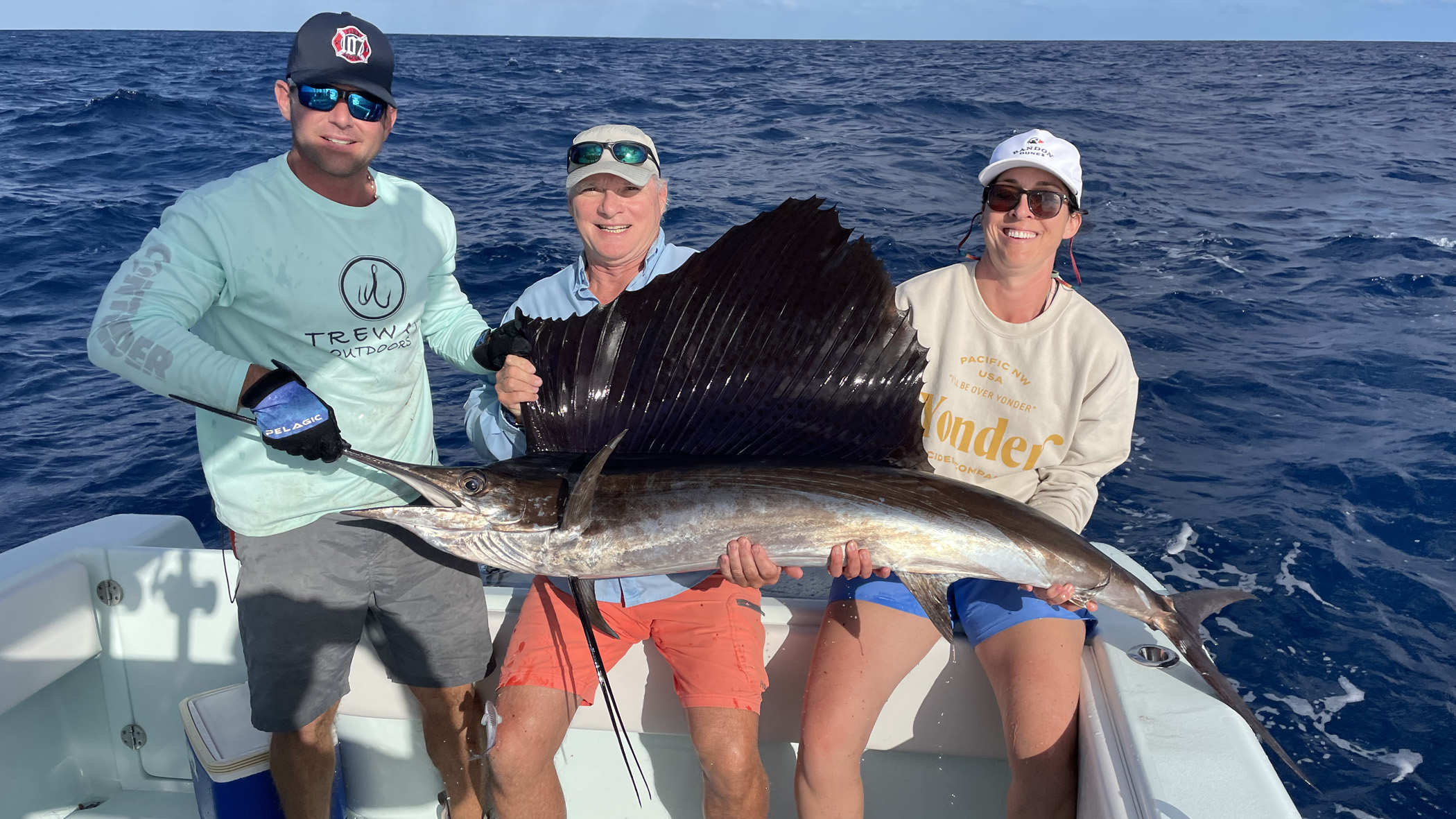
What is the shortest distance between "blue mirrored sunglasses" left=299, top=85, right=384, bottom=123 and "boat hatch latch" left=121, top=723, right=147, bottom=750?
5.46 ft

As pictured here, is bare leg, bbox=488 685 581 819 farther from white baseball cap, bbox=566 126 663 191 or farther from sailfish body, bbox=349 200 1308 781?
white baseball cap, bbox=566 126 663 191

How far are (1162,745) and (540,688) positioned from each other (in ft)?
3.85

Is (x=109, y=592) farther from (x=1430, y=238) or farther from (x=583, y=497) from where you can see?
(x=1430, y=238)

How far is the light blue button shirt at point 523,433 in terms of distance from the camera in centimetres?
199

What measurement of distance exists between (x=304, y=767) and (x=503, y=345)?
977 mm

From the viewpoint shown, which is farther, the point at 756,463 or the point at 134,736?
the point at 134,736

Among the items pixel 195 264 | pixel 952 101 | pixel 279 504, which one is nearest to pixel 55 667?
pixel 279 504

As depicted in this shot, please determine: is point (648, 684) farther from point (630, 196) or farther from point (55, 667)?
point (55, 667)

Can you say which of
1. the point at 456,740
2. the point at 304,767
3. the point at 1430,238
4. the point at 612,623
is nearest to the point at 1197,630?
the point at 612,623

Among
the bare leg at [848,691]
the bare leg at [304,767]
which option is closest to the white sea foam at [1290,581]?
the bare leg at [848,691]

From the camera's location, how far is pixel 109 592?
2246mm

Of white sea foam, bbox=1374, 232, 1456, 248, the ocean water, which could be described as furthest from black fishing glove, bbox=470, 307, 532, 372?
white sea foam, bbox=1374, 232, 1456, 248

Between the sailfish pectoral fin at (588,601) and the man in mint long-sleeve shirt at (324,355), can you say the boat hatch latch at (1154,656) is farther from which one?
the man in mint long-sleeve shirt at (324,355)

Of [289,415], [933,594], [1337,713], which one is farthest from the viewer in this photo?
[1337,713]
